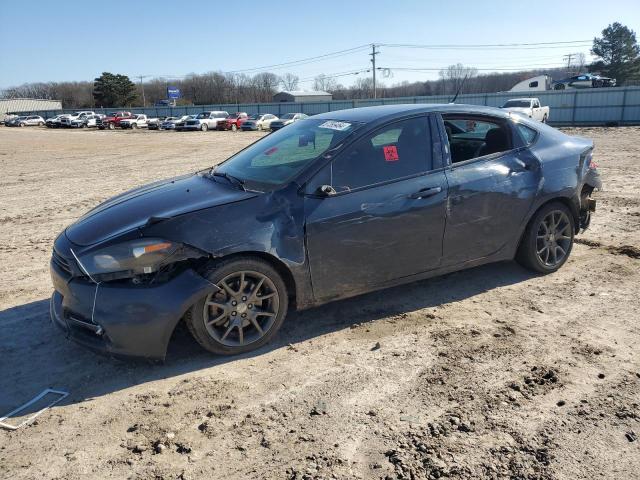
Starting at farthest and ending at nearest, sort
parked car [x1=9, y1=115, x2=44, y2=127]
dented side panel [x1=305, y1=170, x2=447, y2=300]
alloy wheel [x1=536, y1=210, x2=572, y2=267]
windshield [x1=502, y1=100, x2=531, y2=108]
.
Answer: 1. parked car [x1=9, y1=115, x2=44, y2=127]
2. windshield [x1=502, y1=100, x2=531, y2=108]
3. alloy wheel [x1=536, y1=210, x2=572, y2=267]
4. dented side panel [x1=305, y1=170, x2=447, y2=300]

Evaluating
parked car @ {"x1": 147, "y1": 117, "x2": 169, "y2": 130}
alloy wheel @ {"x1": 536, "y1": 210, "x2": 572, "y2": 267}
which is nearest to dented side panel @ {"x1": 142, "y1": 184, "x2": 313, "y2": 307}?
alloy wheel @ {"x1": 536, "y1": 210, "x2": 572, "y2": 267}

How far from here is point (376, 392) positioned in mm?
3268

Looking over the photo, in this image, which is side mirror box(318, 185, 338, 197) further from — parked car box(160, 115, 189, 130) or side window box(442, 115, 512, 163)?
parked car box(160, 115, 189, 130)


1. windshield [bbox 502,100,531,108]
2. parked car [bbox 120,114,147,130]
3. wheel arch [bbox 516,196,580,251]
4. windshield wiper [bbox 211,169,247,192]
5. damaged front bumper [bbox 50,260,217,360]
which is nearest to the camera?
damaged front bumper [bbox 50,260,217,360]

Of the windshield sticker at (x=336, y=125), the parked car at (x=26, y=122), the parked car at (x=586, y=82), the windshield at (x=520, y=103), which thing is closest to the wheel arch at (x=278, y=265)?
the windshield sticker at (x=336, y=125)

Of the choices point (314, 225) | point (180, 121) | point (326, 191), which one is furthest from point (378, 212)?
point (180, 121)

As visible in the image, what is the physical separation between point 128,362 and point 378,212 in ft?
6.96

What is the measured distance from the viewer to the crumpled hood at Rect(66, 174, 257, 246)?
3.71m

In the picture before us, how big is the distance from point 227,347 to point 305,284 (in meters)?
0.73

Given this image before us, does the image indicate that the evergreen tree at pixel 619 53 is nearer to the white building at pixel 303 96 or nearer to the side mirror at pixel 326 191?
the white building at pixel 303 96

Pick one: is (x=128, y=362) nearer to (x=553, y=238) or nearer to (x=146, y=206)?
(x=146, y=206)

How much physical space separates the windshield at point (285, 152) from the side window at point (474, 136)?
927 millimetres

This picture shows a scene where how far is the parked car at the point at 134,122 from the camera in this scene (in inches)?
2067

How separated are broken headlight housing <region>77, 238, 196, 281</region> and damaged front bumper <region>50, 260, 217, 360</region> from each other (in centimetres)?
8
